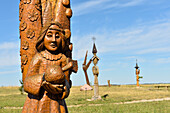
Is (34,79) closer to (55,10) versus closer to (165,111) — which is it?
(55,10)

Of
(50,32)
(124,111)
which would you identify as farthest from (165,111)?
(50,32)

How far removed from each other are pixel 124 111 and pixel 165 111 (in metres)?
2.13

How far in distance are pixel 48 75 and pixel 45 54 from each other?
531 mm

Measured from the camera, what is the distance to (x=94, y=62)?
58.5 ft

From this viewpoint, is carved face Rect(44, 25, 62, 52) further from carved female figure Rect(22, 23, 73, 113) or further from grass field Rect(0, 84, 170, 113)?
grass field Rect(0, 84, 170, 113)

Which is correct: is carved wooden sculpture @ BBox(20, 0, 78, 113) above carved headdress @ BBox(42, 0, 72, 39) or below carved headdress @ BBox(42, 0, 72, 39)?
below

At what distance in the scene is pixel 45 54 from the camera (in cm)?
407

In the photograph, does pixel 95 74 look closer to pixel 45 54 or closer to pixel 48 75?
pixel 45 54

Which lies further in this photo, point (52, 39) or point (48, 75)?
point (52, 39)

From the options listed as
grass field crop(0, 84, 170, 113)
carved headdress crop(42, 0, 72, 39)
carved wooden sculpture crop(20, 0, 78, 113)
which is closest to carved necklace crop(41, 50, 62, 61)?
carved wooden sculpture crop(20, 0, 78, 113)

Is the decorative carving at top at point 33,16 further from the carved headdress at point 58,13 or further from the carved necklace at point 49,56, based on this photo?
the carved necklace at point 49,56

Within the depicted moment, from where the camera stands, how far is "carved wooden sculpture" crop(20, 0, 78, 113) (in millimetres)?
3781

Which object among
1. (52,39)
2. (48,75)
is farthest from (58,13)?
(48,75)

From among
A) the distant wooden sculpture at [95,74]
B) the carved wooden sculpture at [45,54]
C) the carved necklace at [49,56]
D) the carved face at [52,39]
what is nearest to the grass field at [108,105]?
the distant wooden sculpture at [95,74]
